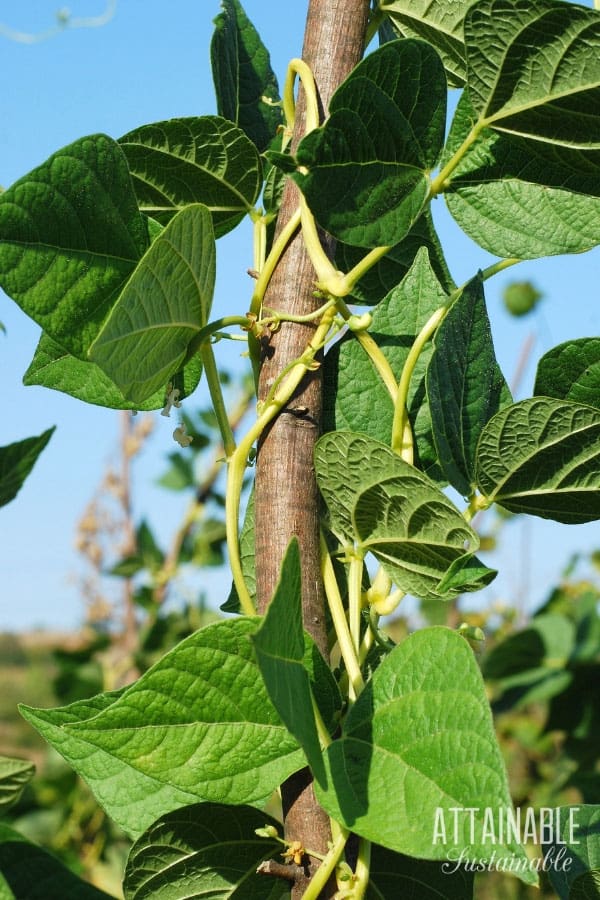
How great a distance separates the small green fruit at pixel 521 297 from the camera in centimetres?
242

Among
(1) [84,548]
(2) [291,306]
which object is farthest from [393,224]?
(1) [84,548]

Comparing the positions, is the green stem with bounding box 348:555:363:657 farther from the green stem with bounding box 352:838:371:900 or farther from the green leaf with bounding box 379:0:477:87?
the green leaf with bounding box 379:0:477:87

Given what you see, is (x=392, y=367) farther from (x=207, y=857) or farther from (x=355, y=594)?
(x=207, y=857)

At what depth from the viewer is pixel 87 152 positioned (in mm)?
364

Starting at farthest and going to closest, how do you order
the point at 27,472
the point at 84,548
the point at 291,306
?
the point at 84,548 → the point at 27,472 → the point at 291,306

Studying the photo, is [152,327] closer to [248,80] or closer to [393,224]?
[393,224]

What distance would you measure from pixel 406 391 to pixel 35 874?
13.9 inches

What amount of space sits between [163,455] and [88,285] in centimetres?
150

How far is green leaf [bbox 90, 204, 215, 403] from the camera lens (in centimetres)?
34

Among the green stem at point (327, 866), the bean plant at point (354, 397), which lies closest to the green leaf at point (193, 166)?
the bean plant at point (354, 397)

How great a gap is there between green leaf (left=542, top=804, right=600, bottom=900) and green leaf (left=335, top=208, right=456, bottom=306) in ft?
0.90

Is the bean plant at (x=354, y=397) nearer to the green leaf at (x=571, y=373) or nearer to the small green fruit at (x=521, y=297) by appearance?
the green leaf at (x=571, y=373)

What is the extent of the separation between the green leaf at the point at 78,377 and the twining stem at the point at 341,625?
0.36 ft

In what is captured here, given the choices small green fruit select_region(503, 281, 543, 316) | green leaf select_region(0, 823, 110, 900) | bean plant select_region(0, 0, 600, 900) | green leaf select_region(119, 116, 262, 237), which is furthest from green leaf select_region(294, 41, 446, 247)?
small green fruit select_region(503, 281, 543, 316)
